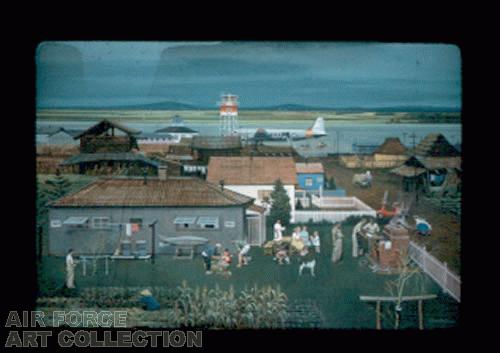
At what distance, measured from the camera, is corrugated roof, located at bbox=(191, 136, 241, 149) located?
4.70 meters

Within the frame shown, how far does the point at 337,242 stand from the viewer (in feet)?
15.5

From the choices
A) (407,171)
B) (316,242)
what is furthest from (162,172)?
(407,171)

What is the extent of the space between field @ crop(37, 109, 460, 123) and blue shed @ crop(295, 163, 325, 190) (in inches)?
11.0

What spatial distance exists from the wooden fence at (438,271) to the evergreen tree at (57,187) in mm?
2046

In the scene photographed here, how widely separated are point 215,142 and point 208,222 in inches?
18.5

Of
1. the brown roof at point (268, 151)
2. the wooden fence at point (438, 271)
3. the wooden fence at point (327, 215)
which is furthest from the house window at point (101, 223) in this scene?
the wooden fence at point (438, 271)

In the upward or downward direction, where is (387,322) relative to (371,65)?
downward

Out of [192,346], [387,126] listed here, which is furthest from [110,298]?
[387,126]

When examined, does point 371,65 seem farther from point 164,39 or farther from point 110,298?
point 110,298

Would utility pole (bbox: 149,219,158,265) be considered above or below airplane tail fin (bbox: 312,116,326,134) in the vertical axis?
below

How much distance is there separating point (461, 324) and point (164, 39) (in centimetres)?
240

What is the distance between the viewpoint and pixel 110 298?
4684 mm

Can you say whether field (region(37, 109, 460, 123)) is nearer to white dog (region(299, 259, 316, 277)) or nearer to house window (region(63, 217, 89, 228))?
house window (region(63, 217, 89, 228))

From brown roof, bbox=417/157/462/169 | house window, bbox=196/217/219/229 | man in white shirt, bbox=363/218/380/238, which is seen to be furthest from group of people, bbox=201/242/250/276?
brown roof, bbox=417/157/462/169
